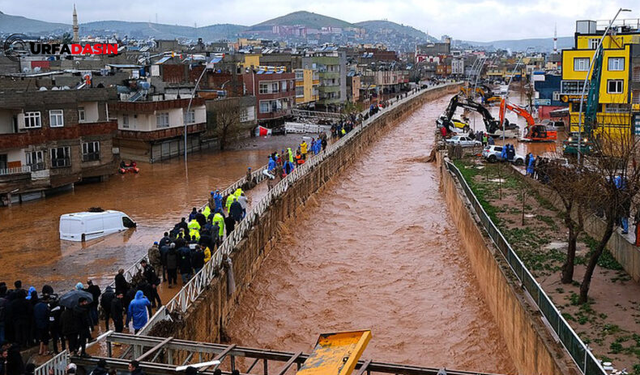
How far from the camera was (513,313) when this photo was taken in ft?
57.9

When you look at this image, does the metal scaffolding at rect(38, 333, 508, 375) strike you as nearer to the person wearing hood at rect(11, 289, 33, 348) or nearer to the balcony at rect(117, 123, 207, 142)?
the person wearing hood at rect(11, 289, 33, 348)

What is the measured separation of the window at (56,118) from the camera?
3534 centimetres

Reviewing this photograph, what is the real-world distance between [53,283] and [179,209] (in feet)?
40.1

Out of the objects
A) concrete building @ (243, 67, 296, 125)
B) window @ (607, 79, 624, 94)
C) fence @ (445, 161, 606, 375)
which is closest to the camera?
fence @ (445, 161, 606, 375)

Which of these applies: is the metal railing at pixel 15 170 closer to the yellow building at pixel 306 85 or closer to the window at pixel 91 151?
the window at pixel 91 151

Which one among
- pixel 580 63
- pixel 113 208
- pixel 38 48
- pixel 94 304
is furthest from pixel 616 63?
pixel 38 48

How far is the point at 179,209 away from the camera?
32.1m

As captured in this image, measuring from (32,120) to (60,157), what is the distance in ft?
7.36

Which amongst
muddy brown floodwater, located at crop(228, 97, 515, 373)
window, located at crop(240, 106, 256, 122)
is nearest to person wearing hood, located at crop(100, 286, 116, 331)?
muddy brown floodwater, located at crop(228, 97, 515, 373)

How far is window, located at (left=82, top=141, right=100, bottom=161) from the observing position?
37.9 meters

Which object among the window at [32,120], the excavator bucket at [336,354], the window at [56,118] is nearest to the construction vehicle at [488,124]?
the window at [56,118]

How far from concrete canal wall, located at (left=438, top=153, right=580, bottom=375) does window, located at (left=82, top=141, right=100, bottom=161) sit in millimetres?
20384

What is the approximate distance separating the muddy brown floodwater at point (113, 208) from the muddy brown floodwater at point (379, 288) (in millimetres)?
4554

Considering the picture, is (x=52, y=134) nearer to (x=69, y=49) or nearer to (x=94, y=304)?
(x=94, y=304)
